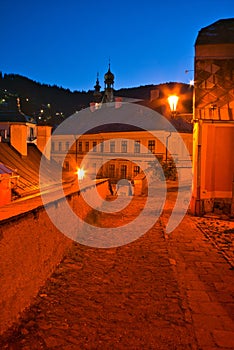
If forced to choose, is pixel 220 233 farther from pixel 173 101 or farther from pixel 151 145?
pixel 151 145

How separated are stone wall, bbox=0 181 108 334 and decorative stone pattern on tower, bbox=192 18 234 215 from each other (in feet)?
21.6

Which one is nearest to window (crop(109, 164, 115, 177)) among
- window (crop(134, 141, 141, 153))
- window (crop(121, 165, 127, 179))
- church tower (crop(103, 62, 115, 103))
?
window (crop(121, 165, 127, 179))

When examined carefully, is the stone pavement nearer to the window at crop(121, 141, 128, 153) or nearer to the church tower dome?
the window at crop(121, 141, 128, 153)

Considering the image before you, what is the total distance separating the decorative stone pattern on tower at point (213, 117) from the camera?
10797 millimetres

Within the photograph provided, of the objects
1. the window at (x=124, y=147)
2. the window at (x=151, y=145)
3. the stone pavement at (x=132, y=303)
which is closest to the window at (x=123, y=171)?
the window at (x=124, y=147)

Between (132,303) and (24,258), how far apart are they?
5.80 feet

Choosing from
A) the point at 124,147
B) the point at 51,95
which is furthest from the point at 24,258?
the point at 51,95

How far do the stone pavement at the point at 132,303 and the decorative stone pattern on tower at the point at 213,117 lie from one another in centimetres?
414

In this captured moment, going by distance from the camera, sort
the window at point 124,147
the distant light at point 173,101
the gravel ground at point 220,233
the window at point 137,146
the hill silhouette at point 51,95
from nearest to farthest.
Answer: the gravel ground at point 220,233
the distant light at point 173,101
the window at point 137,146
the window at point 124,147
the hill silhouette at point 51,95

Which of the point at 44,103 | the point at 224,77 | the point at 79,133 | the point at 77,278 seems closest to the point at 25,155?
the point at 224,77

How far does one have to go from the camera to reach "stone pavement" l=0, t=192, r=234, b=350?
12.4 ft

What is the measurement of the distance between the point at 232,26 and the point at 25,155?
38.0 feet

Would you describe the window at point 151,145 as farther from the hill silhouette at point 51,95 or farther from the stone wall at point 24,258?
the hill silhouette at point 51,95

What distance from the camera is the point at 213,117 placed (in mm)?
10617
